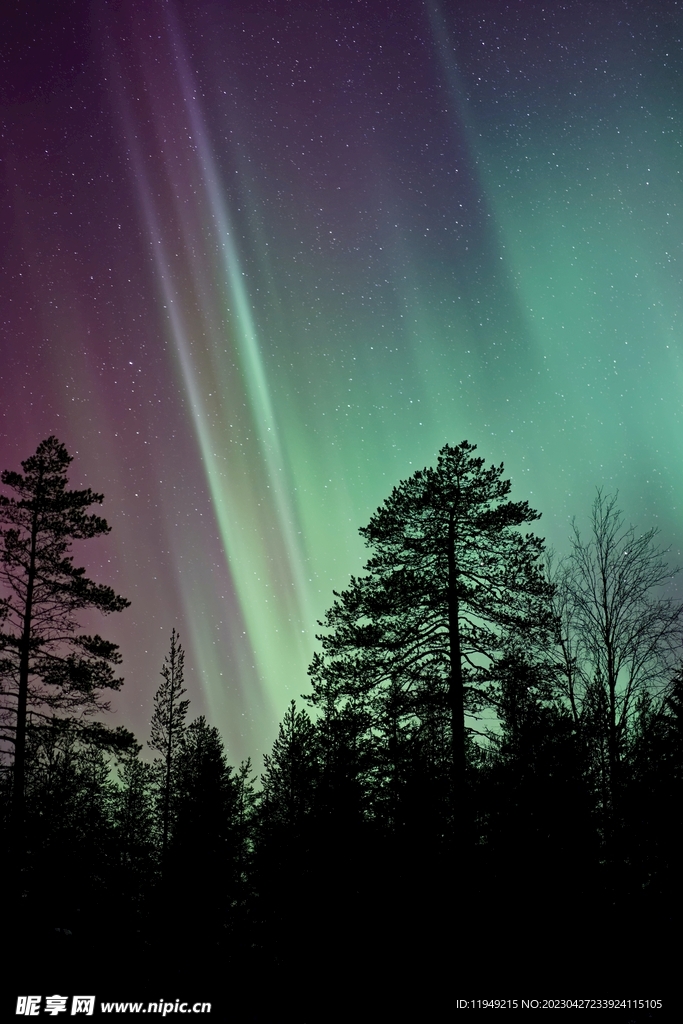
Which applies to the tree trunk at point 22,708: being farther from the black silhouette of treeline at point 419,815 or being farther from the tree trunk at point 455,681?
the tree trunk at point 455,681

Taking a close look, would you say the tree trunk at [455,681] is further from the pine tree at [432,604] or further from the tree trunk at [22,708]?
the tree trunk at [22,708]

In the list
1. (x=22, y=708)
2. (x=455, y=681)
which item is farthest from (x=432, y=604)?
(x=22, y=708)

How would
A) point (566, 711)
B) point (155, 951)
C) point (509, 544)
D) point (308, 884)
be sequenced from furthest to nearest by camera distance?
point (566, 711)
point (155, 951)
point (509, 544)
point (308, 884)

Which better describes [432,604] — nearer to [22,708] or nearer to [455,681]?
[455,681]

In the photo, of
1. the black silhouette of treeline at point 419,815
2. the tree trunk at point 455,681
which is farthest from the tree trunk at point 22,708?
the tree trunk at point 455,681

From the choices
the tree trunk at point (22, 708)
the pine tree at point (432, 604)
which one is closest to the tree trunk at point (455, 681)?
the pine tree at point (432, 604)

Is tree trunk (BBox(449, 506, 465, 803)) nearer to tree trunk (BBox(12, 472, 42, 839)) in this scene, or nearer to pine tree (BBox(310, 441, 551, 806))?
pine tree (BBox(310, 441, 551, 806))

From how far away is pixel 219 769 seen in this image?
23578mm

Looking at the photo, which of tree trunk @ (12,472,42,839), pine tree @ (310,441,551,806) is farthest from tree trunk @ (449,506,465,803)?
tree trunk @ (12,472,42,839)

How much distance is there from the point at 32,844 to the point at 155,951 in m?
6.33

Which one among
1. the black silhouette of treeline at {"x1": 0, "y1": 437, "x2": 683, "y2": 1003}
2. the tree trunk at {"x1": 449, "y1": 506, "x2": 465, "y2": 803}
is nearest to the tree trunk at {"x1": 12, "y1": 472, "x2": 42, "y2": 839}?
the black silhouette of treeline at {"x1": 0, "y1": 437, "x2": 683, "y2": 1003}

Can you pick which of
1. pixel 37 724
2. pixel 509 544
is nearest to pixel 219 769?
pixel 37 724

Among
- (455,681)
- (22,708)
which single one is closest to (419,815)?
(455,681)

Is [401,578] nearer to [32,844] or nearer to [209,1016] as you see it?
[209,1016]
